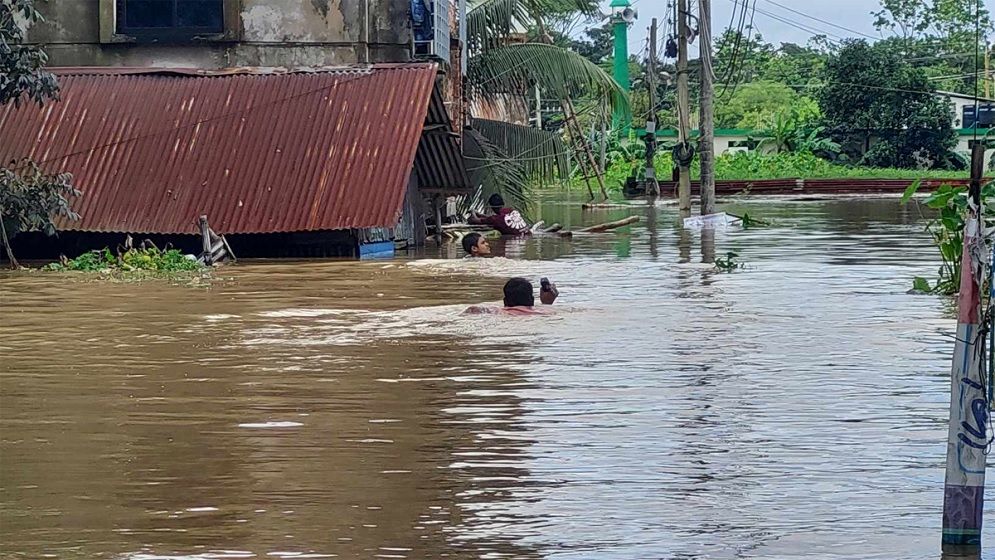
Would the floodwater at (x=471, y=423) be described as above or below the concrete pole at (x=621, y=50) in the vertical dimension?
below

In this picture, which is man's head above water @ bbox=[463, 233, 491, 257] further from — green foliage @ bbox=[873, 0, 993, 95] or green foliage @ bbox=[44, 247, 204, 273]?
green foliage @ bbox=[873, 0, 993, 95]

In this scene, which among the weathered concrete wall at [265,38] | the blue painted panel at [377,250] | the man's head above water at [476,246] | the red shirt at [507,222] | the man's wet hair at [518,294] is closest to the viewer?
the man's wet hair at [518,294]

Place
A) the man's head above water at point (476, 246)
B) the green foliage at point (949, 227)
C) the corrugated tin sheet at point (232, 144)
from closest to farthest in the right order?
1. the green foliage at point (949, 227)
2. the corrugated tin sheet at point (232, 144)
3. the man's head above water at point (476, 246)

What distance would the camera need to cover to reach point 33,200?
875 inches

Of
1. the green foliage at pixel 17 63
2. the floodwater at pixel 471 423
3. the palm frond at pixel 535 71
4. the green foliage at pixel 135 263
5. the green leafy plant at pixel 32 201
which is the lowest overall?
the floodwater at pixel 471 423

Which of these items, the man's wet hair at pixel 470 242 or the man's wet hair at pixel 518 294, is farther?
the man's wet hair at pixel 470 242

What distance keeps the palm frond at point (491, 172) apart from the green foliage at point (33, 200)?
11276mm

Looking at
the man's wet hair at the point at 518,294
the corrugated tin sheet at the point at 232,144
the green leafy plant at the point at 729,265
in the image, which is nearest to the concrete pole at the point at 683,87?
the corrugated tin sheet at the point at 232,144

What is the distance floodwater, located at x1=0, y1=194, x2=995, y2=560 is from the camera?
7504 mm

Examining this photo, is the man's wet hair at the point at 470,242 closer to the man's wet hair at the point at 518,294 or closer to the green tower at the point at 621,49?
the man's wet hair at the point at 518,294

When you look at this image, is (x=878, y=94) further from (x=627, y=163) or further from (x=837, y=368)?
(x=837, y=368)

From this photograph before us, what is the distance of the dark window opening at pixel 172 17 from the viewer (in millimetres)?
28359

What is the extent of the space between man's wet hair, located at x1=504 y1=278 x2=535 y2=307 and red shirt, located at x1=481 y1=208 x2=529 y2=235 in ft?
50.4

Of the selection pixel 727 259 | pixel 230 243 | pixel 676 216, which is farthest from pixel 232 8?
pixel 676 216
